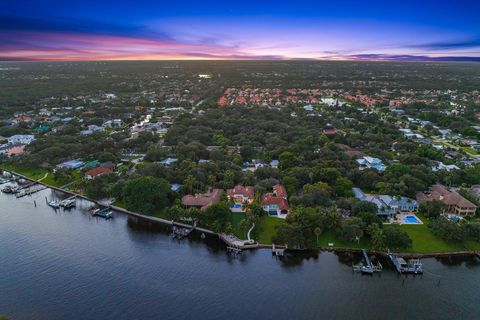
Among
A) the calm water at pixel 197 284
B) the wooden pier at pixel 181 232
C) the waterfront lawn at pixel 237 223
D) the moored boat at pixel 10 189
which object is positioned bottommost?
the calm water at pixel 197 284

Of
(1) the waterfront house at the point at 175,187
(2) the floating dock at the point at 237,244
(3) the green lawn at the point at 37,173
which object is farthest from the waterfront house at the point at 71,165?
(2) the floating dock at the point at 237,244

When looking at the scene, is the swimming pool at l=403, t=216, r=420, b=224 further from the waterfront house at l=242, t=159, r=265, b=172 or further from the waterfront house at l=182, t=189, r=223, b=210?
the waterfront house at l=242, t=159, r=265, b=172

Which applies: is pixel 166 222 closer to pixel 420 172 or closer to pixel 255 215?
pixel 255 215

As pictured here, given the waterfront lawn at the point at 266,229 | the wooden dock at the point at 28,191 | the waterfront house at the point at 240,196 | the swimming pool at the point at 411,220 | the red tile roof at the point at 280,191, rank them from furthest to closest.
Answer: the wooden dock at the point at 28,191
the red tile roof at the point at 280,191
the waterfront house at the point at 240,196
the swimming pool at the point at 411,220
the waterfront lawn at the point at 266,229

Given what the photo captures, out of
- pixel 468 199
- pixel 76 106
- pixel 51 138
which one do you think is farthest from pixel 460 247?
pixel 76 106

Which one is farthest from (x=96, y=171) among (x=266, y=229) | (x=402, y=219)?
(x=402, y=219)

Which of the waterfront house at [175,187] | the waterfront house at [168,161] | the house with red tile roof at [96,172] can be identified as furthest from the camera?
the waterfront house at [168,161]

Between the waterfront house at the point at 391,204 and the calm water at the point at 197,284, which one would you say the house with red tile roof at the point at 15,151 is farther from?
the waterfront house at the point at 391,204

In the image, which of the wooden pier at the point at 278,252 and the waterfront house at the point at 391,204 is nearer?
the wooden pier at the point at 278,252

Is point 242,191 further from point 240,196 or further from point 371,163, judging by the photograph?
point 371,163
